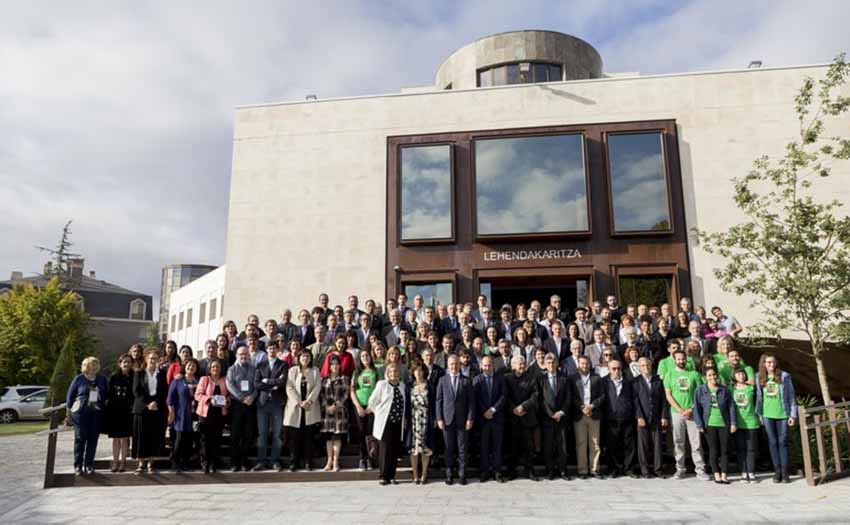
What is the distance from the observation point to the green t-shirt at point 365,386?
9.14 metres

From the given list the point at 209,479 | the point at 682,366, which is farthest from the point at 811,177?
the point at 209,479

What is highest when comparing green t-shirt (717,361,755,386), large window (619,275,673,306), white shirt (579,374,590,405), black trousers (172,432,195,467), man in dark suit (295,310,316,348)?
large window (619,275,673,306)

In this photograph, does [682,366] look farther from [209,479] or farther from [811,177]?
[811,177]

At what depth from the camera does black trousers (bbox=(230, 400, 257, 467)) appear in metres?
9.35

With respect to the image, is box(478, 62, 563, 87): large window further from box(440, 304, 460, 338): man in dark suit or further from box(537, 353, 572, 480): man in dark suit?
box(537, 353, 572, 480): man in dark suit

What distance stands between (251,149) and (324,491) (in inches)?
531

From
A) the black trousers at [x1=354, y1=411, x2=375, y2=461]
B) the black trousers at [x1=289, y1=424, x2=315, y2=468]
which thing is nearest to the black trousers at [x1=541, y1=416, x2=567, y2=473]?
the black trousers at [x1=354, y1=411, x2=375, y2=461]

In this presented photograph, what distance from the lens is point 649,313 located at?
1144cm

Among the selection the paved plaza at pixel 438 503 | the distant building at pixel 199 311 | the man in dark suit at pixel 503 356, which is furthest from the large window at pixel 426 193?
the distant building at pixel 199 311

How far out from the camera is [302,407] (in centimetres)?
924

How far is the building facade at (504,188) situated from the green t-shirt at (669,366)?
7.10m

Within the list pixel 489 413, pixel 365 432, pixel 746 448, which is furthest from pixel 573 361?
pixel 365 432

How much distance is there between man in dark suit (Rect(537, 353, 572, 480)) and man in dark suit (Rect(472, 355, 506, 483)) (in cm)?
66

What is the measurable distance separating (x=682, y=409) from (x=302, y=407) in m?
5.99
